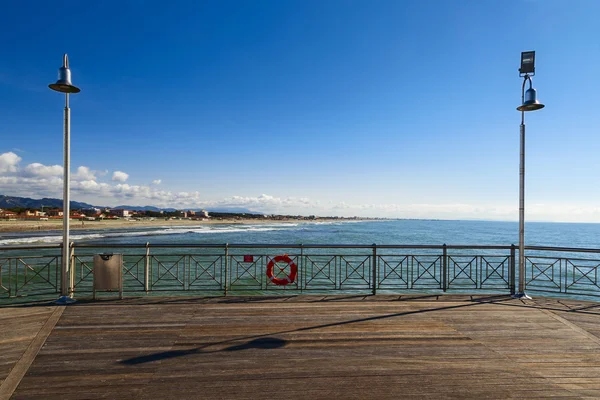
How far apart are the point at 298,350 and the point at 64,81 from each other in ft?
23.4

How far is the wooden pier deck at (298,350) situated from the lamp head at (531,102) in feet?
15.0

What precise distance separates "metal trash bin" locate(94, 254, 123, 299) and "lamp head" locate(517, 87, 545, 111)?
33.3 feet

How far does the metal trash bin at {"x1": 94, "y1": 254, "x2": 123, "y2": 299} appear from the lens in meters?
7.68

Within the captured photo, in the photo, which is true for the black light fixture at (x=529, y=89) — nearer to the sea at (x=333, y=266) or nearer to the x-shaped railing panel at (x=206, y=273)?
the sea at (x=333, y=266)

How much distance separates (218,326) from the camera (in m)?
5.94

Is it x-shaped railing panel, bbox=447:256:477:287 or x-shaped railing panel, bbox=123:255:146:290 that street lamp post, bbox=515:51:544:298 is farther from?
x-shaped railing panel, bbox=123:255:146:290

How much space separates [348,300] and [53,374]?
217 inches

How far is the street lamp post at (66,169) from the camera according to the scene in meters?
7.05

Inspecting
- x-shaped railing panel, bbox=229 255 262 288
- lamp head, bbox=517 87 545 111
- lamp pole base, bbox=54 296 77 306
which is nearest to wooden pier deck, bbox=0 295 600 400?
lamp pole base, bbox=54 296 77 306

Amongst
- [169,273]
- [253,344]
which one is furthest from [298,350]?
[169,273]

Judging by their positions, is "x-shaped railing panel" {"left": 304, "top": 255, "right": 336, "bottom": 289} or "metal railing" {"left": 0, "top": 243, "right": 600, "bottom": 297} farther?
"x-shaped railing panel" {"left": 304, "top": 255, "right": 336, "bottom": 289}

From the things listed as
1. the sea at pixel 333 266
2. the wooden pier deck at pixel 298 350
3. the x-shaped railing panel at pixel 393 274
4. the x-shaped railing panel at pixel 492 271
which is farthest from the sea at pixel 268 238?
the wooden pier deck at pixel 298 350

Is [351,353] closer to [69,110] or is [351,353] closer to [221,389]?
[221,389]

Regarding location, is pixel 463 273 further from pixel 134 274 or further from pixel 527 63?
pixel 134 274
